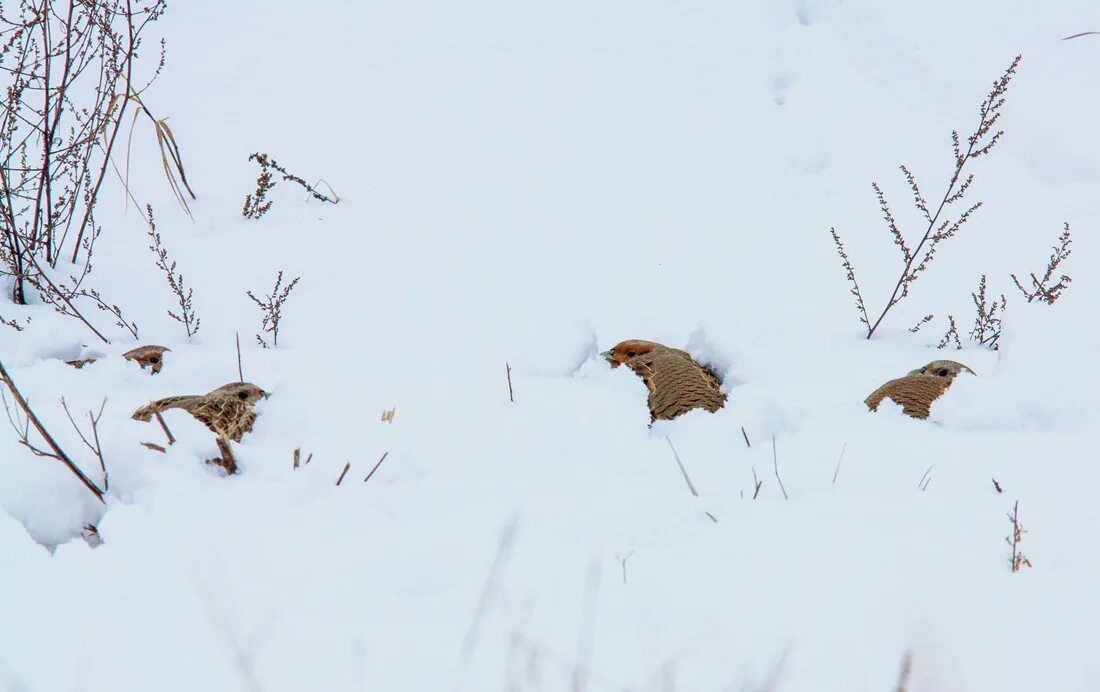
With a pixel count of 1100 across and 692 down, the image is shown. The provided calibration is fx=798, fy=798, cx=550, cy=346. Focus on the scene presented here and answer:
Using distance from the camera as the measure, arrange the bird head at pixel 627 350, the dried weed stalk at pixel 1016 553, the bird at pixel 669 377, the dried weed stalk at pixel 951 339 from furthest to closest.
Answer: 1. the dried weed stalk at pixel 951 339
2. the bird head at pixel 627 350
3. the bird at pixel 669 377
4. the dried weed stalk at pixel 1016 553

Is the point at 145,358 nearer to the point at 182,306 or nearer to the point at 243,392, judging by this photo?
the point at 182,306

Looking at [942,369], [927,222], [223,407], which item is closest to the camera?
[223,407]

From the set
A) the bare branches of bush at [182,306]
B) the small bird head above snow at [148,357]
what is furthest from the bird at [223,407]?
the bare branches of bush at [182,306]

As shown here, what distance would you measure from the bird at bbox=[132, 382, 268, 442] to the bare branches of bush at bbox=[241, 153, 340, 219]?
6.23 ft

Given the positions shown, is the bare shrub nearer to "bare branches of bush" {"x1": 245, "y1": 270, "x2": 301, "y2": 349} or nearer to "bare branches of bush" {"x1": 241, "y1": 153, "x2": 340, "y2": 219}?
"bare branches of bush" {"x1": 241, "y1": 153, "x2": 340, "y2": 219}

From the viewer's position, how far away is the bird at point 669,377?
241 cm

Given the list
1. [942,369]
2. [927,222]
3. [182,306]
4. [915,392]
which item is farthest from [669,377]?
[927,222]

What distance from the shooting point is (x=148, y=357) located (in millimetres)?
2613

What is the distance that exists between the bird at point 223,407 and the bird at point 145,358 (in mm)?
340

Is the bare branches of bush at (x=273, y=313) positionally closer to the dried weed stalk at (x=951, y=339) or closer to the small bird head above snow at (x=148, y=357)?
the small bird head above snow at (x=148, y=357)

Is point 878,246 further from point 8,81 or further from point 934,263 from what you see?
point 8,81

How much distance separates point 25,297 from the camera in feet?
10.5

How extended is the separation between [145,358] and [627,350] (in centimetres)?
161

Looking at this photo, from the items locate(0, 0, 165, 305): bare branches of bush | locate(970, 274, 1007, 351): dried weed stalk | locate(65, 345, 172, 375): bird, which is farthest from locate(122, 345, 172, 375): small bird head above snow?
locate(970, 274, 1007, 351): dried weed stalk
